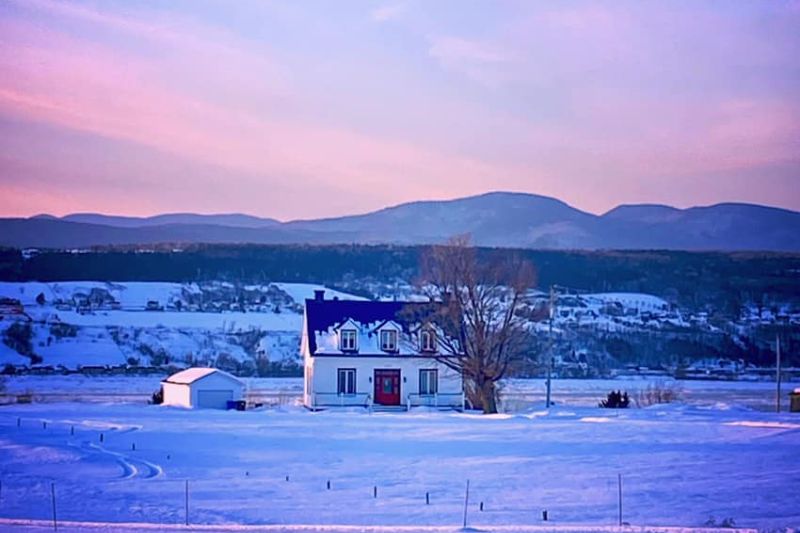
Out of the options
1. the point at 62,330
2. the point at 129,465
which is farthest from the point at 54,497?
the point at 62,330

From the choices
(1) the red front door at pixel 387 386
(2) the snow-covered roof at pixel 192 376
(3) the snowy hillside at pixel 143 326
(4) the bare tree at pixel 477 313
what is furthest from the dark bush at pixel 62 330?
(4) the bare tree at pixel 477 313

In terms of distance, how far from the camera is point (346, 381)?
176 feet

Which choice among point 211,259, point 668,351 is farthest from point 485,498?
point 211,259

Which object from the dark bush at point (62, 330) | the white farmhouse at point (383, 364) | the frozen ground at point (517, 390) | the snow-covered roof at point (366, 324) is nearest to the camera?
the white farmhouse at point (383, 364)

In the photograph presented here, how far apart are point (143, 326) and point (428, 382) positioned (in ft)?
185

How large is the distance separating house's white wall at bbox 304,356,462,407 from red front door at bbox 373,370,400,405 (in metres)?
0.20

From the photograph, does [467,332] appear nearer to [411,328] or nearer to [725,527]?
[411,328]

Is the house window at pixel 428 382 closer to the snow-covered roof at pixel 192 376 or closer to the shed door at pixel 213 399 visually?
the snow-covered roof at pixel 192 376

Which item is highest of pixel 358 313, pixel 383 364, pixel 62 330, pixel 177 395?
pixel 358 313

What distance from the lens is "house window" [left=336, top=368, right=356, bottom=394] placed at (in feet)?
175

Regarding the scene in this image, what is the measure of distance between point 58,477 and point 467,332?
27820 mm

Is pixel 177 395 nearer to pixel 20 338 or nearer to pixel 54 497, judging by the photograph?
pixel 54 497

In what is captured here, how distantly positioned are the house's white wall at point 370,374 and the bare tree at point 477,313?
130cm

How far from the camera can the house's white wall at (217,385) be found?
166 feet
